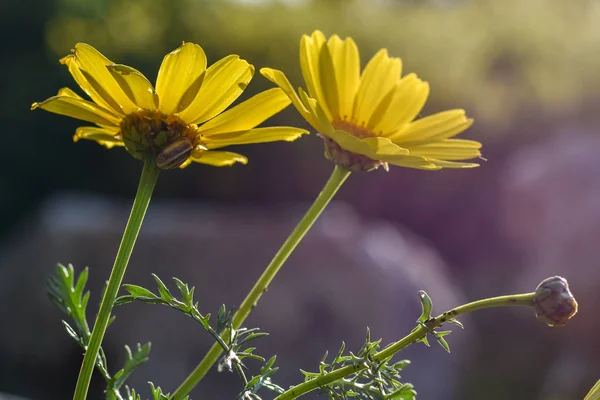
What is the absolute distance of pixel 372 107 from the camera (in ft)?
2.43

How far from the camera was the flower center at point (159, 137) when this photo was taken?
59cm

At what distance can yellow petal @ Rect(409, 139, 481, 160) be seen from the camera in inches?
27.3

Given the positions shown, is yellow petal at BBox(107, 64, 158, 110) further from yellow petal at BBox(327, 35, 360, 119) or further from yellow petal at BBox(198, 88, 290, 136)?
yellow petal at BBox(327, 35, 360, 119)

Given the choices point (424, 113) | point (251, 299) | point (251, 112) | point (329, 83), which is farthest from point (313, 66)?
point (424, 113)

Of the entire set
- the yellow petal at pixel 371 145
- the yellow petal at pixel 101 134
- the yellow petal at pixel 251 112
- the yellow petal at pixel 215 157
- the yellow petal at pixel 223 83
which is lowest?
the yellow petal at pixel 215 157

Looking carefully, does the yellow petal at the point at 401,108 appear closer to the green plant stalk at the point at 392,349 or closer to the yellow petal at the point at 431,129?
the yellow petal at the point at 431,129

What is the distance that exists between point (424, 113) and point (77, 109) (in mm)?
4763

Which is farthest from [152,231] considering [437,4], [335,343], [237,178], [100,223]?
[437,4]

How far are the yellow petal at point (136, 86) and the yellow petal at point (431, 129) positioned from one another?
24 centimetres

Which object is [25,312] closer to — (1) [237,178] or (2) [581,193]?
(1) [237,178]

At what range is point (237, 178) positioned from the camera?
17.3 feet

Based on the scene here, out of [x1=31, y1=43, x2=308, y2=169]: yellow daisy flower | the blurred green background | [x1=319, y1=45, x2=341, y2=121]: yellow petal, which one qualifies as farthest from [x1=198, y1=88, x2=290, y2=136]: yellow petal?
the blurred green background

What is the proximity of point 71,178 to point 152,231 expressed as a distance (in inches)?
72.4

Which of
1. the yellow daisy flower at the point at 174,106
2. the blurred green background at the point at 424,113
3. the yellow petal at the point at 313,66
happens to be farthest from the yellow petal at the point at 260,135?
the blurred green background at the point at 424,113
